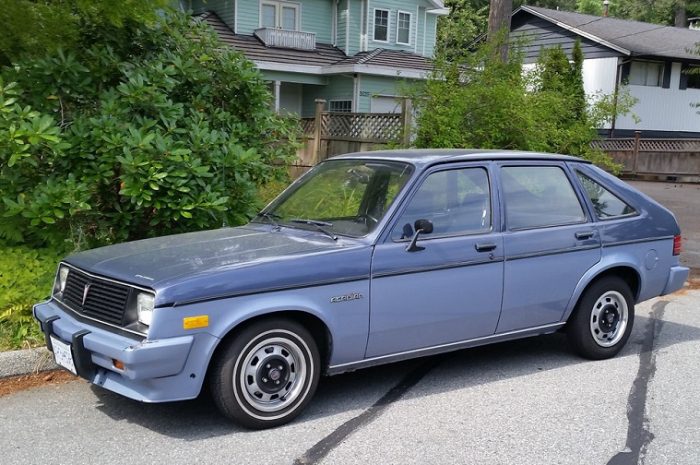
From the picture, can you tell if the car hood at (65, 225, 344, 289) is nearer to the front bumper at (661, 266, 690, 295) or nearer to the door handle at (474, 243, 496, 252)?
the door handle at (474, 243, 496, 252)

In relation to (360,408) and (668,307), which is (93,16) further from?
(668,307)

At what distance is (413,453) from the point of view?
4281mm

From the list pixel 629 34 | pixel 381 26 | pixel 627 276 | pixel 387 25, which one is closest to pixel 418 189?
pixel 627 276

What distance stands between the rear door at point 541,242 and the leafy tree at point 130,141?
2514 mm

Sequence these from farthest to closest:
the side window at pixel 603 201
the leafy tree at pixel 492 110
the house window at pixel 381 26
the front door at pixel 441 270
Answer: the house window at pixel 381 26, the leafy tree at pixel 492 110, the side window at pixel 603 201, the front door at pixel 441 270

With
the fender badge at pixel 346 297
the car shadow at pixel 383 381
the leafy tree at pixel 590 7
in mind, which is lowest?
the car shadow at pixel 383 381

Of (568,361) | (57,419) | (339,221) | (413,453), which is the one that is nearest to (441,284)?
(339,221)

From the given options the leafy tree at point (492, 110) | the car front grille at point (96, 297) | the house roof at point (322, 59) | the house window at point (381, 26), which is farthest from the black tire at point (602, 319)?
the house window at point (381, 26)

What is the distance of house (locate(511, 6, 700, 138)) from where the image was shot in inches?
1307

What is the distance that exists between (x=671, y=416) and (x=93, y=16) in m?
5.87

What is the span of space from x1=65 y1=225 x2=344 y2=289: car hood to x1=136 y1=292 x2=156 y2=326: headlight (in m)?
0.07

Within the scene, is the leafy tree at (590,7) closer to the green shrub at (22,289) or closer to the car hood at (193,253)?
the green shrub at (22,289)

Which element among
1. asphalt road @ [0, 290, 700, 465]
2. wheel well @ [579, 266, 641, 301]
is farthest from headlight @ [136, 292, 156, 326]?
wheel well @ [579, 266, 641, 301]

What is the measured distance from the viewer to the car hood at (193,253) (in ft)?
14.6
